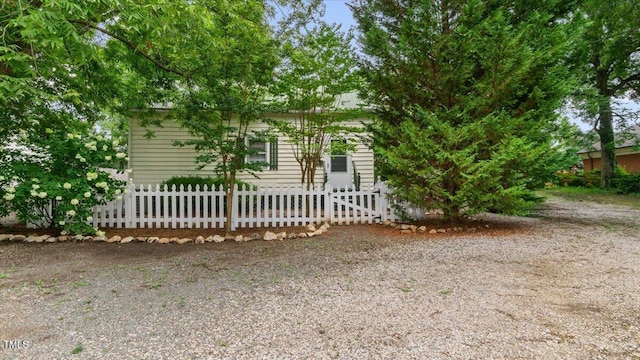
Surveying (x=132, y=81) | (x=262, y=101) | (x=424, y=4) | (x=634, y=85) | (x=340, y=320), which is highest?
(x=634, y=85)

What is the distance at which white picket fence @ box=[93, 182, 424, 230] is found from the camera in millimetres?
6422

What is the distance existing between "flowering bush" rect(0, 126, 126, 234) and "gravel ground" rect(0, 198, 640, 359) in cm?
66

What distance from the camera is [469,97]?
5863mm

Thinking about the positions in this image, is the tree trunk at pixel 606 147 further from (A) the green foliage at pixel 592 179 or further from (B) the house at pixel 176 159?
(B) the house at pixel 176 159

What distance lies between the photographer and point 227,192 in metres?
6.27

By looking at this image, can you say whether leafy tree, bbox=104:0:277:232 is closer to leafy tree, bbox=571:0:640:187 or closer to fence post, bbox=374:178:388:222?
fence post, bbox=374:178:388:222

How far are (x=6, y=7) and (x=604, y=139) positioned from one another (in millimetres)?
21913

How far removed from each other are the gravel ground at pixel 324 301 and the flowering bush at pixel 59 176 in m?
0.66

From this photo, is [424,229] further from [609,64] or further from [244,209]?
[609,64]

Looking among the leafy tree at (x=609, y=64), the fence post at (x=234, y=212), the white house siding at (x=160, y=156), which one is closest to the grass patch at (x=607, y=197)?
the leafy tree at (x=609, y=64)

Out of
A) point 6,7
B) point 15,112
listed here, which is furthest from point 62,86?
point 6,7

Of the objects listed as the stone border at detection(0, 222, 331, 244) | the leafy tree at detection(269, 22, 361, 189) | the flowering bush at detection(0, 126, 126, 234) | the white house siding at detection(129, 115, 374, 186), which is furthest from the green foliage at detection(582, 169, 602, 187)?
the flowering bush at detection(0, 126, 126, 234)

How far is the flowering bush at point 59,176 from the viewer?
5.23 metres

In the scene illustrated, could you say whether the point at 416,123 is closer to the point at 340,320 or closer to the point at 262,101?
the point at 262,101
